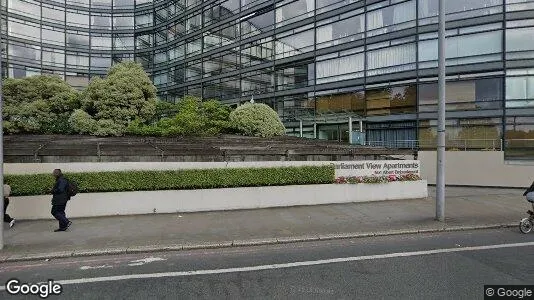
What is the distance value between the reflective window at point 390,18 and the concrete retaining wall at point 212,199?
12217mm

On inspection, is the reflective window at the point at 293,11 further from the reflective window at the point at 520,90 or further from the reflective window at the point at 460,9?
the reflective window at the point at 520,90

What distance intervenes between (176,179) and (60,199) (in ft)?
11.2

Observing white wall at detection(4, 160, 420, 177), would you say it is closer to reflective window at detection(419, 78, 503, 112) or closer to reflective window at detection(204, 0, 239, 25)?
reflective window at detection(419, 78, 503, 112)

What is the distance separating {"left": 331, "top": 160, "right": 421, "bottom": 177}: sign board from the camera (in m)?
12.7

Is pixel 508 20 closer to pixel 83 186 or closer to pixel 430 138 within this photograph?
pixel 430 138

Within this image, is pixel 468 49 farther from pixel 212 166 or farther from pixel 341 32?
pixel 212 166

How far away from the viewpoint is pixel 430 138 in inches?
795

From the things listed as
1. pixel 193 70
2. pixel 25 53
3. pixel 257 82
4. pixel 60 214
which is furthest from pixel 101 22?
pixel 60 214

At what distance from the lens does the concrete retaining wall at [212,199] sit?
9898mm

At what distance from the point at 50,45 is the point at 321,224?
39.3 m

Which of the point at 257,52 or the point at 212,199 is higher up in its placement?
the point at 257,52

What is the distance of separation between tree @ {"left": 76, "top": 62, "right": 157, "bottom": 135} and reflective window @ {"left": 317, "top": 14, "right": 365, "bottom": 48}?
1286cm

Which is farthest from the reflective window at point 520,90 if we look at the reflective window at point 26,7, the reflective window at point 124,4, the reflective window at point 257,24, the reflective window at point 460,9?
the reflective window at point 26,7

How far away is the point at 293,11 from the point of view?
2620 cm
